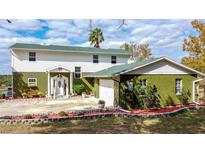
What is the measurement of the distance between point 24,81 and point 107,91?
27.7 feet

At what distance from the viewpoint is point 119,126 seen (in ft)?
31.1

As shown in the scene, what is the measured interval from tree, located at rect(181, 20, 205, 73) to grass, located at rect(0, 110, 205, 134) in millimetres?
10993

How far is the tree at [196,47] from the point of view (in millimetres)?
20442

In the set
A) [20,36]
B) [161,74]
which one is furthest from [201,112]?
[20,36]

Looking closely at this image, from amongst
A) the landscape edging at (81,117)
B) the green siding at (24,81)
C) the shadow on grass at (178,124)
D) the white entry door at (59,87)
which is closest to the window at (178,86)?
the landscape edging at (81,117)

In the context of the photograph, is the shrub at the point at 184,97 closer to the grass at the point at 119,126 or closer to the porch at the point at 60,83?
the grass at the point at 119,126

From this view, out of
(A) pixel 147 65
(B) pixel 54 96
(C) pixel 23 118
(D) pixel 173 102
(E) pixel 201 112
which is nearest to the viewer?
(C) pixel 23 118

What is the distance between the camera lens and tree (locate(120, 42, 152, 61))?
32.4 m

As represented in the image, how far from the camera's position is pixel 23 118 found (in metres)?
10.2

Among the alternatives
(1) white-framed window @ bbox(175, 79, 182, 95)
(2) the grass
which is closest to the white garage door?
(2) the grass

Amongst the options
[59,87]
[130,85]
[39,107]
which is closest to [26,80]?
[59,87]

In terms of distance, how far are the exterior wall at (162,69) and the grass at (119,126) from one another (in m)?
4.00

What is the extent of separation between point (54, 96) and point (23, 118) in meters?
8.77
